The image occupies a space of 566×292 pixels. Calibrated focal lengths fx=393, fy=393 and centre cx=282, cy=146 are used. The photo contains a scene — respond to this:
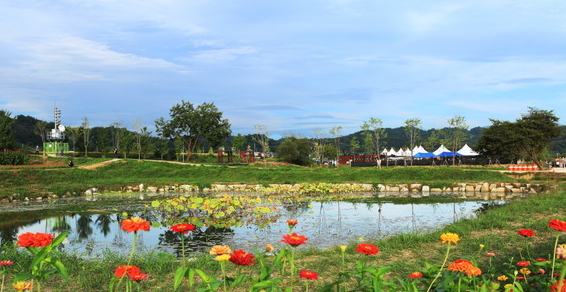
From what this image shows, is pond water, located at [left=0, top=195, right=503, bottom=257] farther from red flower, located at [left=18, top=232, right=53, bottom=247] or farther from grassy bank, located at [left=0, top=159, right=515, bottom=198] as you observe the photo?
grassy bank, located at [left=0, top=159, right=515, bottom=198]

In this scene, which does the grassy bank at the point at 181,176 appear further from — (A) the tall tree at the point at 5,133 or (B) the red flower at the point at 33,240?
(B) the red flower at the point at 33,240

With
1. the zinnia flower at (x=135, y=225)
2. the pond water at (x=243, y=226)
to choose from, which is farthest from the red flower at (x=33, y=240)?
the pond water at (x=243, y=226)

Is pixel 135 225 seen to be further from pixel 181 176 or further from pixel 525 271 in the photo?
pixel 181 176

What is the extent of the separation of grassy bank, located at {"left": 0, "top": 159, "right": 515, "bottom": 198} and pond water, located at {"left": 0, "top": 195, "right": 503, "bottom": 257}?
5.17 metres

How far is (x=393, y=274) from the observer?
4.54 metres

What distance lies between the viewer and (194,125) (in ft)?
139

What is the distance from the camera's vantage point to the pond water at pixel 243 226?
783 centimetres

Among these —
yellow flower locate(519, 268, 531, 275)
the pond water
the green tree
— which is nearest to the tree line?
the green tree

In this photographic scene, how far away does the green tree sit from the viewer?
42219mm

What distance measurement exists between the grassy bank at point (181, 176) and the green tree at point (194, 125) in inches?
645

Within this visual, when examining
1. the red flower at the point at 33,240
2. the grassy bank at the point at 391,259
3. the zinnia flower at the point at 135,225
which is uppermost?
the zinnia flower at the point at 135,225

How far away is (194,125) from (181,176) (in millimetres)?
18373

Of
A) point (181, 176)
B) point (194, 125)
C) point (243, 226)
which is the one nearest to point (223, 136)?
point (194, 125)

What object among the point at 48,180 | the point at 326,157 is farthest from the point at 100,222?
the point at 326,157
